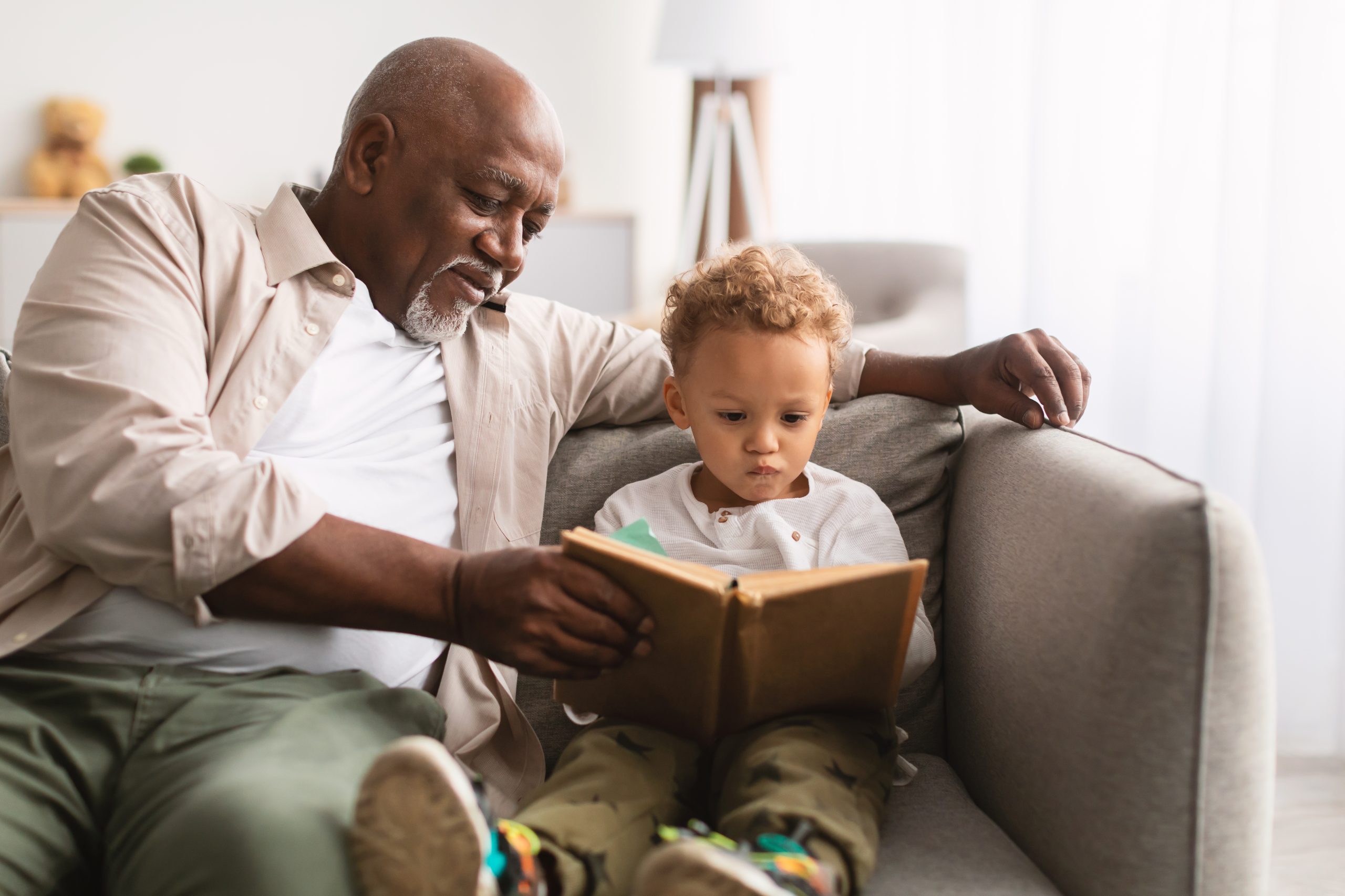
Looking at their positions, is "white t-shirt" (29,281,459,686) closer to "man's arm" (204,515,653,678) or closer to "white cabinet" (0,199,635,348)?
"man's arm" (204,515,653,678)

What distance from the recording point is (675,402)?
1371mm

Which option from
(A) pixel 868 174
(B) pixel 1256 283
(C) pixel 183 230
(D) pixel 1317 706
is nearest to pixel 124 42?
(A) pixel 868 174

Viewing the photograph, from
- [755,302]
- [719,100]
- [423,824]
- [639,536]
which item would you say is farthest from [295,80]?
[423,824]

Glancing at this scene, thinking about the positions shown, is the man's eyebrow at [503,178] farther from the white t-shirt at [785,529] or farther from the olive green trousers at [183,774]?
the olive green trousers at [183,774]

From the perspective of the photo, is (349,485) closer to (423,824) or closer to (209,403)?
(209,403)

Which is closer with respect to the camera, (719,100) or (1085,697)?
(1085,697)

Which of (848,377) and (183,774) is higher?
(848,377)

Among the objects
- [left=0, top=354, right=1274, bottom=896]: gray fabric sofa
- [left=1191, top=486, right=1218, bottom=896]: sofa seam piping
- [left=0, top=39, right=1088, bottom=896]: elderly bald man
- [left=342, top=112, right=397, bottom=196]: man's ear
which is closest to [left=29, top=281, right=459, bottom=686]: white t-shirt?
[left=0, top=39, right=1088, bottom=896]: elderly bald man

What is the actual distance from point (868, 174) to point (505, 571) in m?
2.70

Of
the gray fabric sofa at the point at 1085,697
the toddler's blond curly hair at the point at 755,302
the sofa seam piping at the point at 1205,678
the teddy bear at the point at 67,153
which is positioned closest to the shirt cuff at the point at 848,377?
the toddler's blond curly hair at the point at 755,302

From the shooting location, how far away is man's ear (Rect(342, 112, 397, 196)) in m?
1.36

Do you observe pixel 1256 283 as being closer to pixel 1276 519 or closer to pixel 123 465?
pixel 1276 519

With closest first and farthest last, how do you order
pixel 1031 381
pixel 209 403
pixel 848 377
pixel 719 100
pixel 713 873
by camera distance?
1. pixel 713 873
2. pixel 209 403
3. pixel 1031 381
4. pixel 848 377
5. pixel 719 100

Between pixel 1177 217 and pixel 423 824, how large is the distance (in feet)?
7.50
